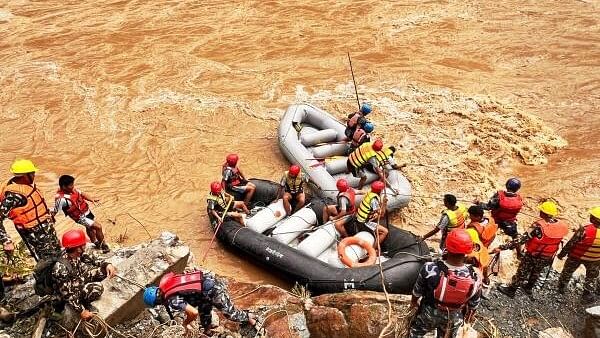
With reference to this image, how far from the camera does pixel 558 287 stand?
632 cm

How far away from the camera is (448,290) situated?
4012mm

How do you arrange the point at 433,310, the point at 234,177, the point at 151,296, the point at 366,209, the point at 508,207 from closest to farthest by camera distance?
the point at 433,310 < the point at 151,296 < the point at 508,207 < the point at 366,209 < the point at 234,177

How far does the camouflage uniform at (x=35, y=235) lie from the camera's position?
5.64 meters

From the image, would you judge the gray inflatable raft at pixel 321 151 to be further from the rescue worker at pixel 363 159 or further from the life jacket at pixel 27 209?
the life jacket at pixel 27 209

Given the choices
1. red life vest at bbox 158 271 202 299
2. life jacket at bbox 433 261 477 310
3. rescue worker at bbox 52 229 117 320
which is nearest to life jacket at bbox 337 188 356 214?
red life vest at bbox 158 271 202 299

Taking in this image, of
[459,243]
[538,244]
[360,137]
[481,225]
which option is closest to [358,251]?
[481,225]

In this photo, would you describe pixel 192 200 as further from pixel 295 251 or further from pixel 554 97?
pixel 554 97

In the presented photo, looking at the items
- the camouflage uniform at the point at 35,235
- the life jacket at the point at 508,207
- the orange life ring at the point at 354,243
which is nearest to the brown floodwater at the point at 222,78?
the orange life ring at the point at 354,243

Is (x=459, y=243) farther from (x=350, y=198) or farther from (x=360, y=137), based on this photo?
(x=360, y=137)

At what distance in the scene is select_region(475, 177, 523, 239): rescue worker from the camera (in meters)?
6.84

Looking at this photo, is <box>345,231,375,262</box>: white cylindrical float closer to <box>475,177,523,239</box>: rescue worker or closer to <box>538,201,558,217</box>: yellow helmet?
<box>475,177,523,239</box>: rescue worker

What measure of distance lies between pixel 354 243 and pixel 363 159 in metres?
1.77

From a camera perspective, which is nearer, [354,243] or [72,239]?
[72,239]

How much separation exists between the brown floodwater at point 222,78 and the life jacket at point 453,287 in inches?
141
